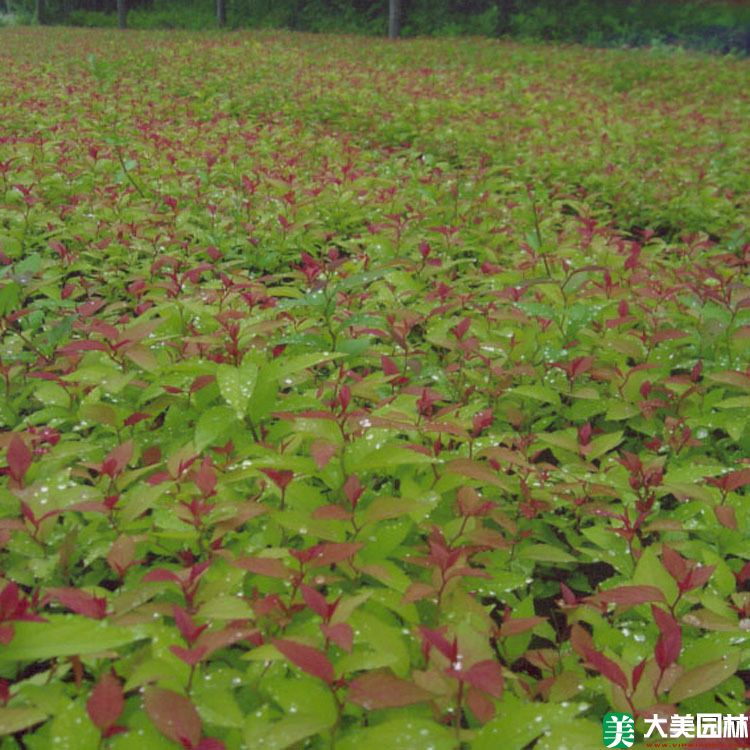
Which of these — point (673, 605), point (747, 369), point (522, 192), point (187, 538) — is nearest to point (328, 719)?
point (187, 538)

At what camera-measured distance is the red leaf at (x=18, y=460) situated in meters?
1.42

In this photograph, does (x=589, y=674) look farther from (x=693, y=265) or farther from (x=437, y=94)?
(x=437, y=94)

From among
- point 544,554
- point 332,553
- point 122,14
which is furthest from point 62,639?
point 122,14

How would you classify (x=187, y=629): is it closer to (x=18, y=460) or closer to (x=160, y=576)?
(x=160, y=576)

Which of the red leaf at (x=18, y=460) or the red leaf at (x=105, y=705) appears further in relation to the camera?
the red leaf at (x=18, y=460)

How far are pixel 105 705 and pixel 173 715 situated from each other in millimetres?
94

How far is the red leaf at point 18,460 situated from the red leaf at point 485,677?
3.22 feet

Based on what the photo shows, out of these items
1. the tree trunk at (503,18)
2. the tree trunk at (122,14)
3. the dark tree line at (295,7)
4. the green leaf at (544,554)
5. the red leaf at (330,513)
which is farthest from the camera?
the tree trunk at (122,14)

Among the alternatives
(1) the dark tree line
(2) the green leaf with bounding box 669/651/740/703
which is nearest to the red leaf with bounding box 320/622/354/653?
(2) the green leaf with bounding box 669/651/740/703

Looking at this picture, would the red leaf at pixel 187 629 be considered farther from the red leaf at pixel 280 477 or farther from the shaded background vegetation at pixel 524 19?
the shaded background vegetation at pixel 524 19

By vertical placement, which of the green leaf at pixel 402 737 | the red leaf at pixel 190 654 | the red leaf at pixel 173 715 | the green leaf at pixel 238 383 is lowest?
the green leaf at pixel 402 737

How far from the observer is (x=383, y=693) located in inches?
39.8

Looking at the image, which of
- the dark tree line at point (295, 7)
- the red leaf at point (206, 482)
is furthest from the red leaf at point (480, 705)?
the dark tree line at point (295, 7)

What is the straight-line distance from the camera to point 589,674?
52.9 inches
